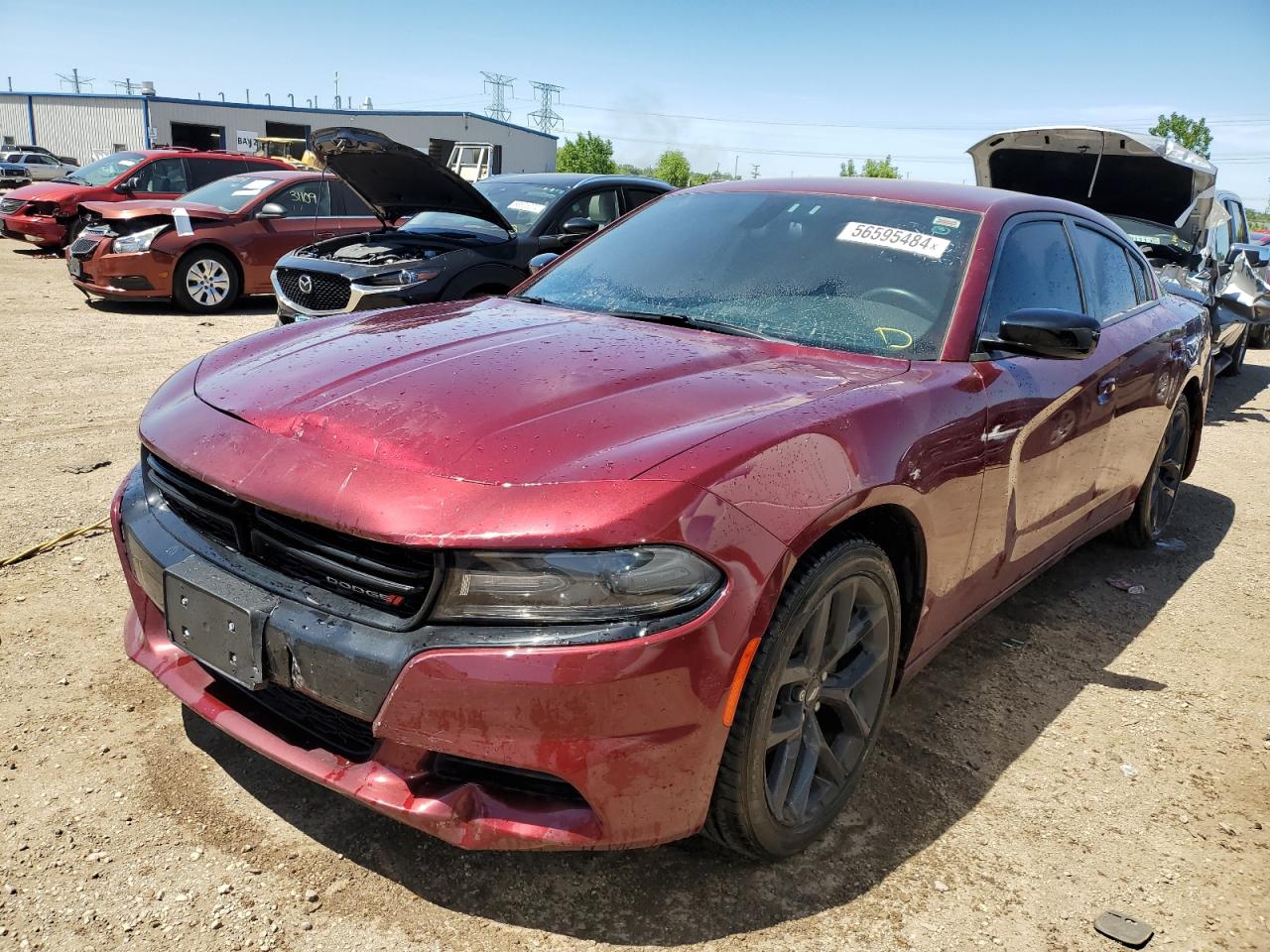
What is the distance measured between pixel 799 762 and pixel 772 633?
18.6 inches

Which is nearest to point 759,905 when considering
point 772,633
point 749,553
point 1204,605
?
point 772,633

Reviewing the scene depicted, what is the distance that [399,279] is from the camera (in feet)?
22.3

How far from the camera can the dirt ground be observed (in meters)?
2.00

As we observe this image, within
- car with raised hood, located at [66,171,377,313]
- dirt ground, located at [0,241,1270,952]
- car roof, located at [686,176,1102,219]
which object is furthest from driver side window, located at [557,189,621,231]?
dirt ground, located at [0,241,1270,952]

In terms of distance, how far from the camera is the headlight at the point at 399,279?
6781 mm

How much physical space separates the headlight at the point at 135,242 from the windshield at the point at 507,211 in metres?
3.26

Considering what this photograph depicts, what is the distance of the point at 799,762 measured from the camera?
2225 mm

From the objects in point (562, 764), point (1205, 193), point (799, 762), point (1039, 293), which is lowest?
point (799, 762)

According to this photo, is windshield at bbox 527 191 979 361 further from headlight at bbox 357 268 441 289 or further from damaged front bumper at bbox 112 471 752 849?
headlight at bbox 357 268 441 289

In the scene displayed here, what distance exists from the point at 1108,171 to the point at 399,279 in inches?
233

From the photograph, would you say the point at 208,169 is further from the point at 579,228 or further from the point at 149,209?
the point at 579,228

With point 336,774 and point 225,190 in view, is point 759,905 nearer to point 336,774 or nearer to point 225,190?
point 336,774

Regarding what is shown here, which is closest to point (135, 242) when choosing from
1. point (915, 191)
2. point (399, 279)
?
point (399, 279)

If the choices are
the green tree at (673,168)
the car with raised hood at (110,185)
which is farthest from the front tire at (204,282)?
the green tree at (673,168)
